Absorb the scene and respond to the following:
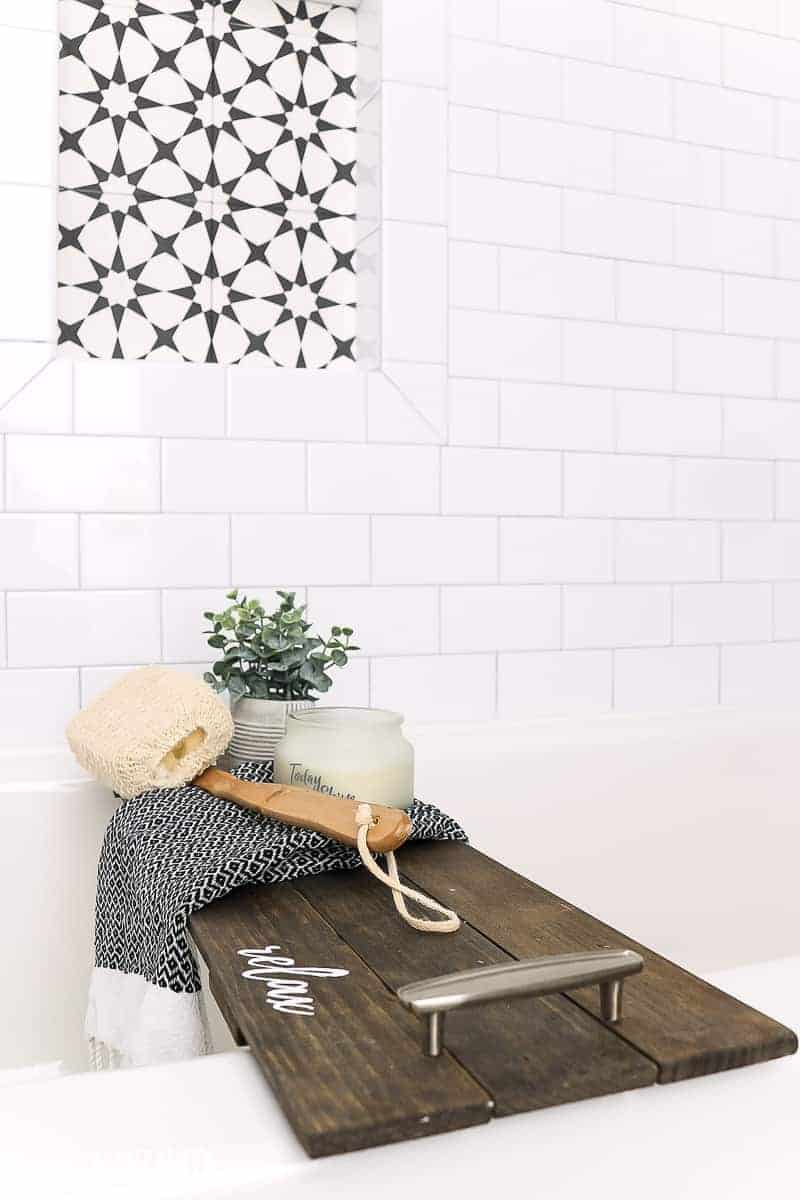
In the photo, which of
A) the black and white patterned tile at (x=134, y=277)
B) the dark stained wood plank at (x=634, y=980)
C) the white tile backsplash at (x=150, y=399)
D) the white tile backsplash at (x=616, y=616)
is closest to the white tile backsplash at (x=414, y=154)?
the black and white patterned tile at (x=134, y=277)

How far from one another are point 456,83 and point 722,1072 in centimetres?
164

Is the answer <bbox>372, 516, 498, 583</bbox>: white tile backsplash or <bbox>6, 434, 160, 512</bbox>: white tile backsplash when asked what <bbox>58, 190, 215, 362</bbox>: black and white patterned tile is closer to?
<bbox>6, 434, 160, 512</bbox>: white tile backsplash

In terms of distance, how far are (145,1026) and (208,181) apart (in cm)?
137

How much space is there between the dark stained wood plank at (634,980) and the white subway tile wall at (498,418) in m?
0.74

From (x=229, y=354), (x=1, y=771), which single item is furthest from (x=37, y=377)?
(x=1, y=771)

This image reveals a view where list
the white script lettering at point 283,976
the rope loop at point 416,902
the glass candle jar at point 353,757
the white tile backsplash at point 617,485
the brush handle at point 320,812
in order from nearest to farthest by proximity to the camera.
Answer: the white script lettering at point 283,976 → the rope loop at point 416,902 → the brush handle at point 320,812 → the glass candle jar at point 353,757 → the white tile backsplash at point 617,485

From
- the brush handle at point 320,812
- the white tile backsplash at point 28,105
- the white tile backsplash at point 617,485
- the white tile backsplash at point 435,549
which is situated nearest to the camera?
the brush handle at point 320,812

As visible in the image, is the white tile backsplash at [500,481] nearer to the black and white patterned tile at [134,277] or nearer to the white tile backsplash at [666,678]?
the white tile backsplash at [666,678]

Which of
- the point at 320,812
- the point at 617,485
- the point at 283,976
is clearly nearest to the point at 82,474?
the point at 320,812

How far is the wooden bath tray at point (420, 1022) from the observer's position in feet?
2.07

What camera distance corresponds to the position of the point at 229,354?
1821mm

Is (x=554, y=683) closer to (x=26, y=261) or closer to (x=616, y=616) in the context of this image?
(x=616, y=616)

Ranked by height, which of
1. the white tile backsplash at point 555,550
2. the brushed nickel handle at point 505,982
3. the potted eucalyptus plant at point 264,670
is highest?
the white tile backsplash at point 555,550

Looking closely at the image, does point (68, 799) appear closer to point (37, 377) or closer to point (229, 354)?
point (37, 377)
